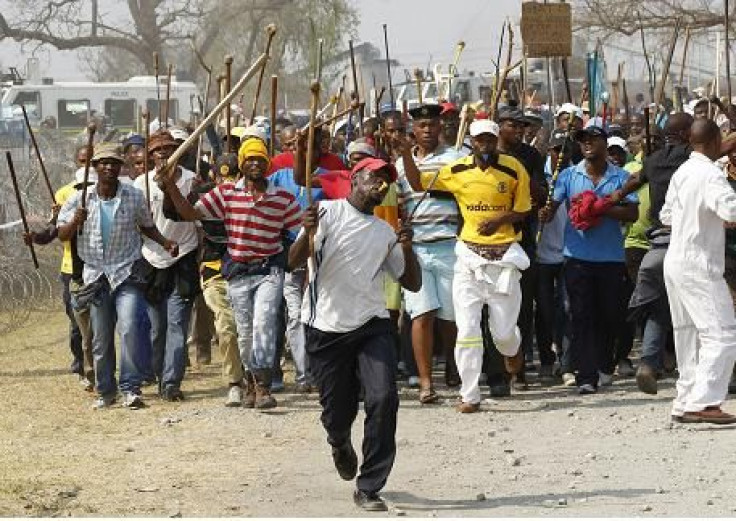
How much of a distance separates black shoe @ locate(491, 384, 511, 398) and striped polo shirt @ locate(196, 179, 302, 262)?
177 cm

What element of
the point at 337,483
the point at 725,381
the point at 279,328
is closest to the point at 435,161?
the point at 279,328

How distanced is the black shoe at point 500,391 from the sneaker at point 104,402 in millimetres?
2614

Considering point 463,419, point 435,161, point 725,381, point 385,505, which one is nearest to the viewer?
point 385,505

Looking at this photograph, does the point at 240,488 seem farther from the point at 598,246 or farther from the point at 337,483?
the point at 598,246

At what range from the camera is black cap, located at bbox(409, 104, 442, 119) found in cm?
1303

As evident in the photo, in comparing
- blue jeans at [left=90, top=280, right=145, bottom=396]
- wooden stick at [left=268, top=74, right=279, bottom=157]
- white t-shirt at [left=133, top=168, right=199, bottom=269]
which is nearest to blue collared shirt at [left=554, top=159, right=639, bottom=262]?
wooden stick at [left=268, top=74, right=279, bottom=157]

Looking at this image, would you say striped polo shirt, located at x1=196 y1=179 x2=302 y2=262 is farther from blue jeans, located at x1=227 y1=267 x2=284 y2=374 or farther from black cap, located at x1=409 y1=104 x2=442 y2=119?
black cap, located at x1=409 y1=104 x2=442 y2=119

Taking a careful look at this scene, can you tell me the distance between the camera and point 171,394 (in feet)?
45.1

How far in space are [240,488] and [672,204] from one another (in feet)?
10.7

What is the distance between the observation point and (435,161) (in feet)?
43.3

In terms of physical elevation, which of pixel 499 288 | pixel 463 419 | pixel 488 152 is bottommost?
pixel 463 419

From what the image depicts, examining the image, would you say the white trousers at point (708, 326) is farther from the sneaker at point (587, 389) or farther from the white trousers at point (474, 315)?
the sneaker at point (587, 389)

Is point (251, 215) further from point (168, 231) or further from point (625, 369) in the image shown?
point (625, 369)

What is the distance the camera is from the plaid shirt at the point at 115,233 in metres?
13.5
